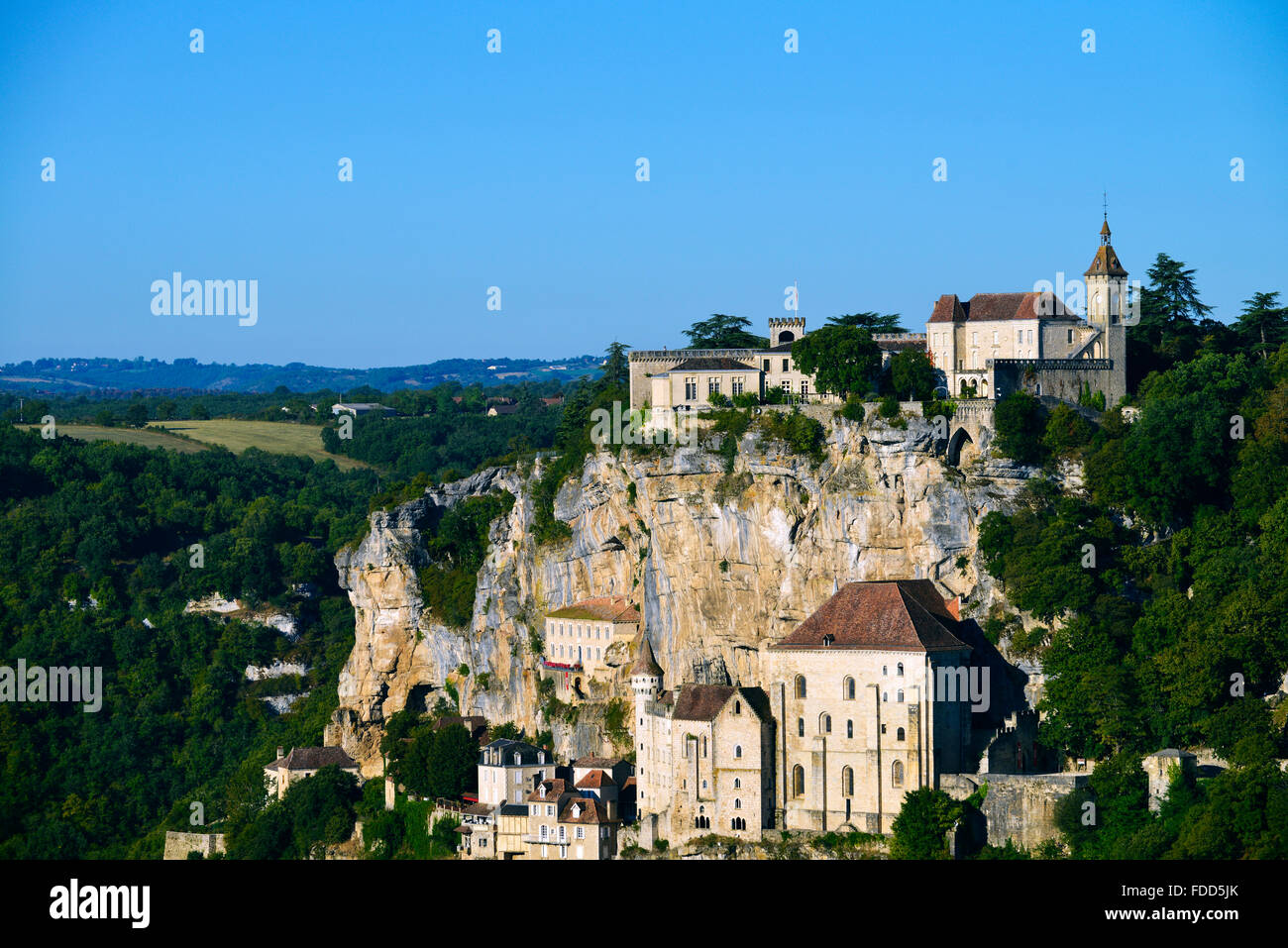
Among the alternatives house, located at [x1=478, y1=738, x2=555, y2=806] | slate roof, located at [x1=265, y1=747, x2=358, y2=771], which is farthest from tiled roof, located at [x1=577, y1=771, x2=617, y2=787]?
slate roof, located at [x1=265, y1=747, x2=358, y2=771]

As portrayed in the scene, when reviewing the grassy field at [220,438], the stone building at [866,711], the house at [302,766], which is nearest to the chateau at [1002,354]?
the stone building at [866,711]

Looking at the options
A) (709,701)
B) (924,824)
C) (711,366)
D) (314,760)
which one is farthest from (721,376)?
(314,760)

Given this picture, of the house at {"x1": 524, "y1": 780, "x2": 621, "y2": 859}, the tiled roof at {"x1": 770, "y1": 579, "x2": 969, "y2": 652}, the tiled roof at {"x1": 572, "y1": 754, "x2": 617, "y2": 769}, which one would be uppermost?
the tiled roof at {"x1": 770, "y1": 579, "x2": 969, "y2": 652}

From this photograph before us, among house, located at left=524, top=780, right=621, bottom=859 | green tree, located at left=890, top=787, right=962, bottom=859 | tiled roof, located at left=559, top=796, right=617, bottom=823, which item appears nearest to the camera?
green tree, located at left=890, top=787, right=962, bottom=859

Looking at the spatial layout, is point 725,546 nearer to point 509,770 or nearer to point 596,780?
point 596,780

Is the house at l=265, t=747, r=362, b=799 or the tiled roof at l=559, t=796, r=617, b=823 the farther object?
the house at l=265, t=747, r=362, b=799

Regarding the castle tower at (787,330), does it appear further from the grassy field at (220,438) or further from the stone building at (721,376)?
the grassy field at (220,438)

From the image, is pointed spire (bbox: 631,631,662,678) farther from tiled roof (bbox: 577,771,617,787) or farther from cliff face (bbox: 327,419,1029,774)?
tiled roof (bbox: 577,771,617,787)
